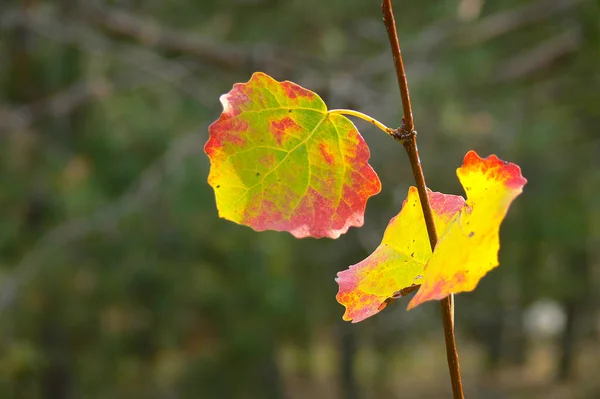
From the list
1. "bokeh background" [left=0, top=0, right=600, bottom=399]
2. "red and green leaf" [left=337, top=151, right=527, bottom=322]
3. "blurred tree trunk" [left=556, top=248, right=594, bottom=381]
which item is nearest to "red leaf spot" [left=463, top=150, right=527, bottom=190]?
"red and green leaf" [left=337, top=151, right=527, bottom=322]

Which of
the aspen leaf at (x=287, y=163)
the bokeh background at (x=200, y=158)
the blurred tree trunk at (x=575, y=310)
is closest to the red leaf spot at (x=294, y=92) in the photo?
the aspen leaf at (x=287, y=163)

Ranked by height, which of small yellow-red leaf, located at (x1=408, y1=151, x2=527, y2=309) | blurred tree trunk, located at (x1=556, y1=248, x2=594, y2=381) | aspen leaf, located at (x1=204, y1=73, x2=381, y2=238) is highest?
blurred tree trunk, located at (x1=556, y1=248, x2=594, y2=381)

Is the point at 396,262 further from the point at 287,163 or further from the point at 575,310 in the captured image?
the point at 575,310

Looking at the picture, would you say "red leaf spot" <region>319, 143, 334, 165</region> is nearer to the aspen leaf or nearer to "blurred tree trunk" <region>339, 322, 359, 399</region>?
the aspen leaf

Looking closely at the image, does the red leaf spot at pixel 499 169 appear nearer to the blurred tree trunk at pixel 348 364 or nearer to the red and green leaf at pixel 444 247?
the red and green leaf at pixel 444 247

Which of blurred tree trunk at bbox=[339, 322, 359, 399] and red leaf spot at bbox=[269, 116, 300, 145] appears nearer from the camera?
red leaf spot at bbox=[269, 116, 300, 145]

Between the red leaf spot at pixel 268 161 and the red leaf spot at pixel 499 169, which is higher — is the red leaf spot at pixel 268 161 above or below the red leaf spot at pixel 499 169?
above

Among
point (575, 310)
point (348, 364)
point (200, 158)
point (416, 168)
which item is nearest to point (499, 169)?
point (416, 168)

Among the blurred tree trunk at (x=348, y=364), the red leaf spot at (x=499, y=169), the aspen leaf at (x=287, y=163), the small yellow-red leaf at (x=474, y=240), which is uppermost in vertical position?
the blurred tree trunk at (x=348, y=364)

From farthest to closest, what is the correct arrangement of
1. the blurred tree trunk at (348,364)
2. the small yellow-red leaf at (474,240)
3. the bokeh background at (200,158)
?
the blurred tree trunk at (348,364), the bokeh background at (200,158), the small yellow-red leaf at (474,240)
